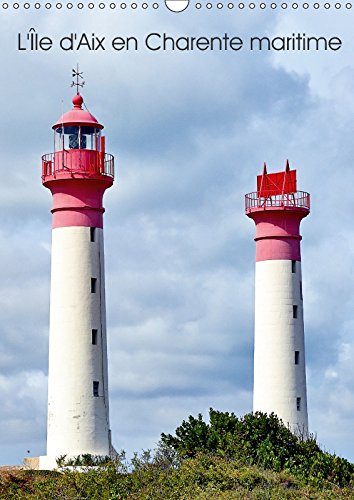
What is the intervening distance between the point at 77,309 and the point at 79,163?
16.9 feet

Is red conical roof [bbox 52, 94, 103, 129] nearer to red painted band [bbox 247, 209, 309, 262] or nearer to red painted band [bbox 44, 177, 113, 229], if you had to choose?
red painted band [bbox 44, 177, 113, 229]

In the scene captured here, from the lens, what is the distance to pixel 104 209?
48.5 metres

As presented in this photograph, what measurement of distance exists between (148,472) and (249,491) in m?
3.06

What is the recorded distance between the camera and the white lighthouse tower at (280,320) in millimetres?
53844

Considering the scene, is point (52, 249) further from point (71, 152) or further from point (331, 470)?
point (331, 470)

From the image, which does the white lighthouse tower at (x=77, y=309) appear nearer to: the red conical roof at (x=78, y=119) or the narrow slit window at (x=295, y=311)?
the red conical roof at (x=78, y=119)

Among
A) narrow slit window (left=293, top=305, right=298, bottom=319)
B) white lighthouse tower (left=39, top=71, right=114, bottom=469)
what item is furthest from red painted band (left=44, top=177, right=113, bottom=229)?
narrow slit window (left=293, top=305, right=298, bottom=319)

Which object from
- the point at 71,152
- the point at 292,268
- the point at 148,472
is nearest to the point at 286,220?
the point at 292,268

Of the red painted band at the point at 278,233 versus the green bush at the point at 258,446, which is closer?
the green bush at the point at 258,446

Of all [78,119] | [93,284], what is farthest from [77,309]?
[78,119]

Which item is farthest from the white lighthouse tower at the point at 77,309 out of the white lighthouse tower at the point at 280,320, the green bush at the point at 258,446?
the white lighthouse tower at the point at 280,320

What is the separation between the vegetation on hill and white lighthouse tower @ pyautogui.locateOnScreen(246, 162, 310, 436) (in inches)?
309

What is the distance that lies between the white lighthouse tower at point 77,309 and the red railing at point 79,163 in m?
0.03

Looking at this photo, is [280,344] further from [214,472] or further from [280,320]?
[214,472]
